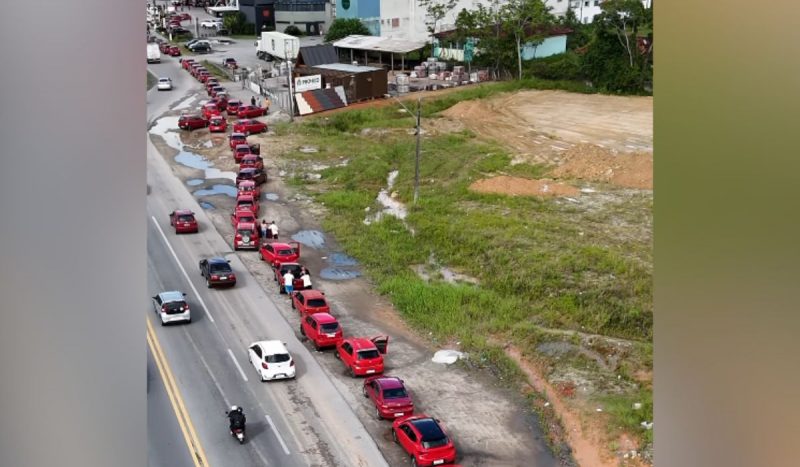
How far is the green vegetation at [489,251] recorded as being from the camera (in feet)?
67.8

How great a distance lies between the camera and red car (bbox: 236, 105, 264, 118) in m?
45.5

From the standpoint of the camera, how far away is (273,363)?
1803 cm

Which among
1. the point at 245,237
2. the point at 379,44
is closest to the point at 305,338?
the point at 245,237

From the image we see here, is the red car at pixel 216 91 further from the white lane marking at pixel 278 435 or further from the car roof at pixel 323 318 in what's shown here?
the white lane marking at pixel 278 435

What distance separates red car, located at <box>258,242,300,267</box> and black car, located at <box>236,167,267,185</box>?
7.62 meters

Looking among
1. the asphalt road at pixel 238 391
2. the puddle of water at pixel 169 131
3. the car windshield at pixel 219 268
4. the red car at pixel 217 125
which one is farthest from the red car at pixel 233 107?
the car windshield at pixel 219 268

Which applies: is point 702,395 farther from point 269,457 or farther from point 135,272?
point 269,457

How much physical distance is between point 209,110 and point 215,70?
1606 cm

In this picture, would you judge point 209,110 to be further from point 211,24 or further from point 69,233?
point 69,233

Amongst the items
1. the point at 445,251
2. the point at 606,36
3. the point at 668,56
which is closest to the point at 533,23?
the point at 606,36

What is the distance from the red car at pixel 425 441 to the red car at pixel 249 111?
31.8m

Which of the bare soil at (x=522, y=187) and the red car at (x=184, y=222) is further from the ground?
the bare soil at (x=522, y=187)

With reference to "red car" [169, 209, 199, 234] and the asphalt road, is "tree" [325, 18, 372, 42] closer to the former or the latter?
"red car" [169, 209, 199, 234]

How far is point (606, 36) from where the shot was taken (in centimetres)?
5238
